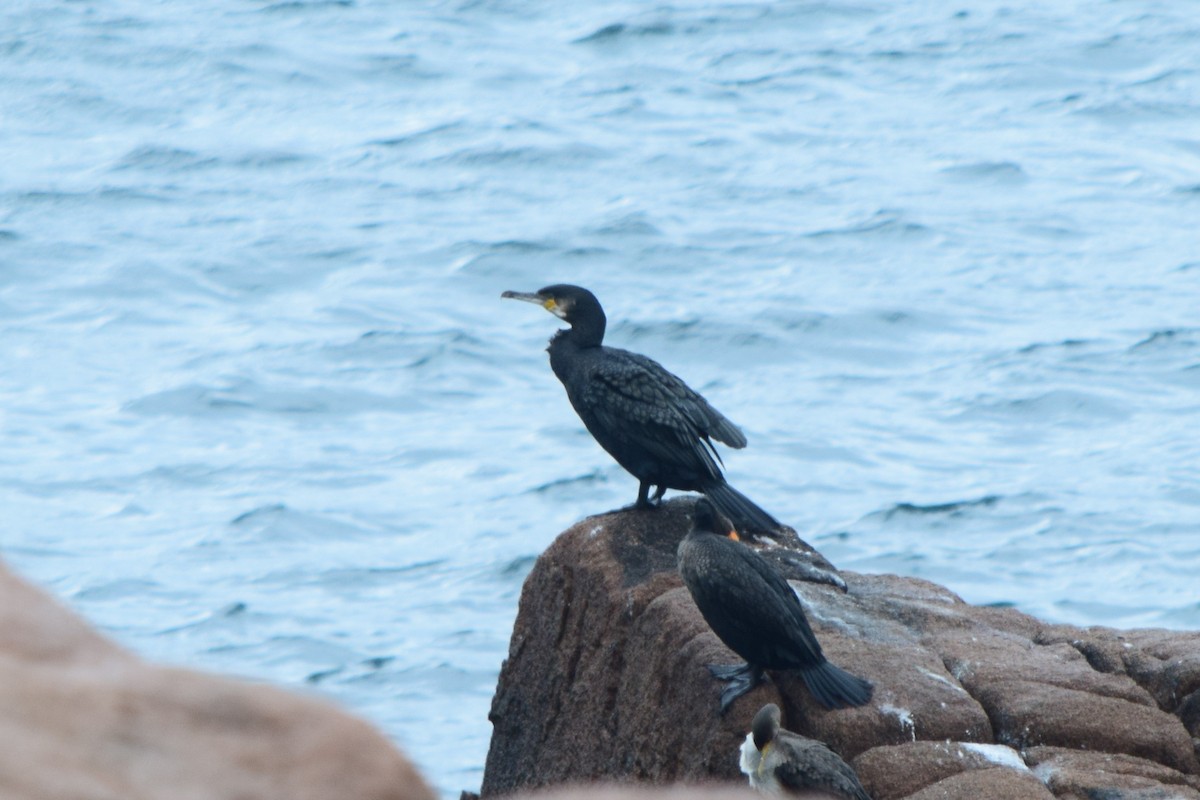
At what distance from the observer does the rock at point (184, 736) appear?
1.56 meters

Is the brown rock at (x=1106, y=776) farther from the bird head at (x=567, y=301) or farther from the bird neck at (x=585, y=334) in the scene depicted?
the bird head at (x=567, y=301)

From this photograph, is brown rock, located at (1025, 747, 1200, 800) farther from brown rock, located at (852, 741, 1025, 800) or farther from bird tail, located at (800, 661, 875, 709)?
bird tail, located at (800, 661, 875, 709)

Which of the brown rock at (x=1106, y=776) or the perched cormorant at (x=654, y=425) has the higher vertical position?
the perched cormorant at (x=654, y=425)

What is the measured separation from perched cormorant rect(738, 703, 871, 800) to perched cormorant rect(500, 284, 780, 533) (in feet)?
5.21

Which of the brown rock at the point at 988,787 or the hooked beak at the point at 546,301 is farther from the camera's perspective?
the hooked beak at the point at 546,301

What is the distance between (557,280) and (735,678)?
54.9ft

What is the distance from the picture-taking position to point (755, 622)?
5383 mm

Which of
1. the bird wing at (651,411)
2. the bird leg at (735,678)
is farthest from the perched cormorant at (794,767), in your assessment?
the bird wing at (651,411)

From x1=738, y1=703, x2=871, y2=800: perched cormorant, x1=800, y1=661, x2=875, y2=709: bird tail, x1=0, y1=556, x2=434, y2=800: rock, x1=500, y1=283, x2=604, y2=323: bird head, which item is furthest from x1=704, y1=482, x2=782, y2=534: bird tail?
x1=0, y1=556, x2=434, y2=800: rock

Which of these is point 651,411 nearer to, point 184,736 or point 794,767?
point 794,767

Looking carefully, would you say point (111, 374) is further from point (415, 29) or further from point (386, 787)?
point (386, 787)

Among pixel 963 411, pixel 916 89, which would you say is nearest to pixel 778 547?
pixel 963 411

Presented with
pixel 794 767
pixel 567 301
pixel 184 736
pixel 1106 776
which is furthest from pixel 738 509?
pixel 184 736

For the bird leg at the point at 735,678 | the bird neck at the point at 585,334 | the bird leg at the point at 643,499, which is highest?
the bird neck at the point at 585,334
